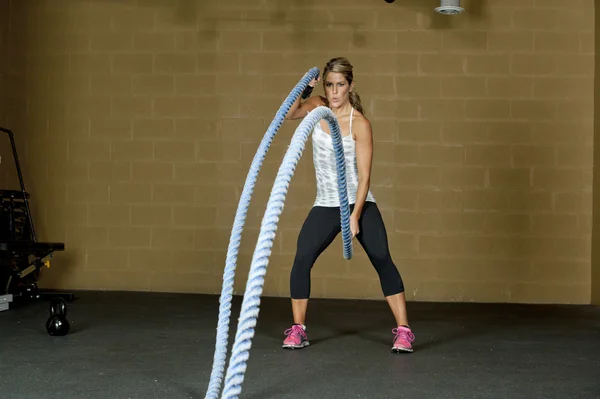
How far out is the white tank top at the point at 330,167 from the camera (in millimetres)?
3764

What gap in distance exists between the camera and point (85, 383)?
2979mm

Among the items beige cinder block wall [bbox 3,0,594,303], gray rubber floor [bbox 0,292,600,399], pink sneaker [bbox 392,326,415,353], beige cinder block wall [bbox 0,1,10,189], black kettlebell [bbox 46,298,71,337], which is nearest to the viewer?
gray rubber floor [bbox 0,292,600,399]

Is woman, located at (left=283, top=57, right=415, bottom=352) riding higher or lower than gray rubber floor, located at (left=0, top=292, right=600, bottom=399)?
higher

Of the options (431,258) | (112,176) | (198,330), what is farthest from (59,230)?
(431,258)

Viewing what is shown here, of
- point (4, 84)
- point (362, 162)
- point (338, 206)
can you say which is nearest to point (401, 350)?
point (338, 206)

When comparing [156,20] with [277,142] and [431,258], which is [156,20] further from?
[431,258]

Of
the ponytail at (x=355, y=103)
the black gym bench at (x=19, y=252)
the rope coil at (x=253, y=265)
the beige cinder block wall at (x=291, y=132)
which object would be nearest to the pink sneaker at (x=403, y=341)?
the ponytail at (x=355, y=103)

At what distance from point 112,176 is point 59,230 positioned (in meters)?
0.64

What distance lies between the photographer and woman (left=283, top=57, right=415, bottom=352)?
373 centimetres

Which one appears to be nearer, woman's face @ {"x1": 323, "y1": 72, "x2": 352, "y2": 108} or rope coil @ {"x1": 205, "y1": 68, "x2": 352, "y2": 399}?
rope coil @ {"x1": 205, "y1": 68, "x2": 352, "y2": 399}

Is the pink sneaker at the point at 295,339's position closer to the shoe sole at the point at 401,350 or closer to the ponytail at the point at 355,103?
the shoe sole at the point at 401,350

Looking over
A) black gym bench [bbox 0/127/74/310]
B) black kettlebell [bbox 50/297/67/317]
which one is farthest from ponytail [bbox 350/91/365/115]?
black gym bench [bbox 0/127/74/310]

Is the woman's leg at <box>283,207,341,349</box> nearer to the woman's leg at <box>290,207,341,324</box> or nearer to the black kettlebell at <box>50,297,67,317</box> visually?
the woman's leg at <box>290,207,341,324</box>

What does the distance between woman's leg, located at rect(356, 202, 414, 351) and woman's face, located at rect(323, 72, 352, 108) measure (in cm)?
50
